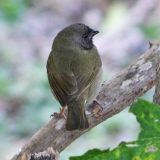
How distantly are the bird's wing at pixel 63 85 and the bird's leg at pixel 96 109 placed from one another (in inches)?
5.6

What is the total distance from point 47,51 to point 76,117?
459 cm

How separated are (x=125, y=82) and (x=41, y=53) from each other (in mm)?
4713

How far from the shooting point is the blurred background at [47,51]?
6.05 metres

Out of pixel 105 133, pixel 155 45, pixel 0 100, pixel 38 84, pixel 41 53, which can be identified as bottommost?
pixel 155 45

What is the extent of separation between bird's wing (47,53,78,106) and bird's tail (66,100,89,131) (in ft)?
0.16

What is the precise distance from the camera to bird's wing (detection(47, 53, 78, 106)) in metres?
3.36

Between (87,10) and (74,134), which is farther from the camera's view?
(87,10)

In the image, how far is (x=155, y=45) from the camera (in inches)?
131

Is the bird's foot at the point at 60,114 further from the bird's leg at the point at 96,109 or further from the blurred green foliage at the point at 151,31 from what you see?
the blurred green foliage at the point at 151,31

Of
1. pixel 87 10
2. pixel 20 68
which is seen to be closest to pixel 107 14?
pixel 87 10

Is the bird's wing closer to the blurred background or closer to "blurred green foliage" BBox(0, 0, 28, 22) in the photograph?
the blurred background

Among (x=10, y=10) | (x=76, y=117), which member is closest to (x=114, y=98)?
(x=76, y=117)

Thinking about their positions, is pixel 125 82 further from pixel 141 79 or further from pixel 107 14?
pixel 107 14

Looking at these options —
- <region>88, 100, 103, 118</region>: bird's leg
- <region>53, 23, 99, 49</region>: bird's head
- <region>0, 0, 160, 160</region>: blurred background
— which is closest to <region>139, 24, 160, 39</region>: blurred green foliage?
<region>0, 0, 160, 160</region>: blurred background
